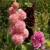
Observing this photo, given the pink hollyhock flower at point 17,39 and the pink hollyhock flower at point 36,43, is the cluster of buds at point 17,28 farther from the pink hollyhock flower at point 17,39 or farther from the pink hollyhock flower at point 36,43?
the pink hollyhock flower at point 36,43

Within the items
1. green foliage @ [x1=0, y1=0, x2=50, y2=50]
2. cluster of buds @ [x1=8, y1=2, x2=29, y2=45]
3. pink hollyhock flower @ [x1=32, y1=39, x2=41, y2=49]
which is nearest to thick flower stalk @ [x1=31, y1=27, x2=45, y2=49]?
pink hollyhock flower @ [x1=32, y1=39, x2=41, y2=49]

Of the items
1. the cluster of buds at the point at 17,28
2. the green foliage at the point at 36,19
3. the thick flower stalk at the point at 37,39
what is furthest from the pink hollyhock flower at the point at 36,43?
the cluster of buds at the point at 17,28

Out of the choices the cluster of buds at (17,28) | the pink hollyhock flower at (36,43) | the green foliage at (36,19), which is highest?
the cluster of buds at (17,28)

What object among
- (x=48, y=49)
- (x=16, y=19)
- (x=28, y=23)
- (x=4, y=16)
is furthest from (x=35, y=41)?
(x=4, y=16)

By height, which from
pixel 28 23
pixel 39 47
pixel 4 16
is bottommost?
pixel 4 16

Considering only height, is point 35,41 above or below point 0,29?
above

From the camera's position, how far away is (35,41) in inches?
105

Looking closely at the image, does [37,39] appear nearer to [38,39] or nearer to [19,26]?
[38,39]

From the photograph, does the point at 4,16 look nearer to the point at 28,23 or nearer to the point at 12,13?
the point at 28,23

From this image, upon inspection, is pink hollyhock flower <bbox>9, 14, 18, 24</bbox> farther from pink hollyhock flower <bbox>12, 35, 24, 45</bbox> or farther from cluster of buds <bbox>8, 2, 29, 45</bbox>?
pink hollyhock flower <bbox>12, 35, 24, 45</bbox>

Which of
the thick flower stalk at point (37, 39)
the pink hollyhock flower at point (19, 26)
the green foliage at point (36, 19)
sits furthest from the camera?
the green foliage at point (36, 19)

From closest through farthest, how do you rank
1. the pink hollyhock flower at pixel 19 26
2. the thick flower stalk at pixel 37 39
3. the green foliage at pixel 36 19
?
the pink hollyhock flower at pixel 19 26 → the thick flower stalk at pixel 37 39 → the green foliage at pixel 36 19

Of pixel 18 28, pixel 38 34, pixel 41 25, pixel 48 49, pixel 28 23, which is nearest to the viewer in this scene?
pixel 18 28

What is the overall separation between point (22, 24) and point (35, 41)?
40 cm
